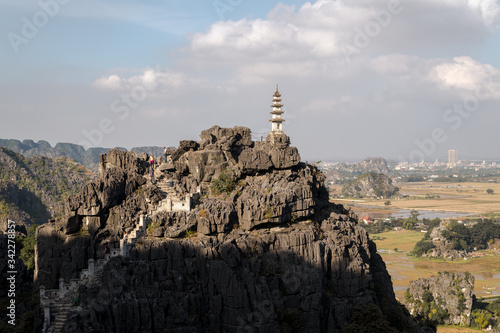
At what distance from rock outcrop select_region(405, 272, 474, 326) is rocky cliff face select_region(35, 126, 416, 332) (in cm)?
2764

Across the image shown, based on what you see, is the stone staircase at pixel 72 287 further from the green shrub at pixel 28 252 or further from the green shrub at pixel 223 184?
the green shrub at pixel 28 252

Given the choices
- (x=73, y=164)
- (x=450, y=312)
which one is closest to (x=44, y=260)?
(x=450, y=312)

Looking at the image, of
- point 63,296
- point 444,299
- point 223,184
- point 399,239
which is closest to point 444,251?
point 399,239

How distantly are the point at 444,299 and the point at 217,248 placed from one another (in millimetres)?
46399

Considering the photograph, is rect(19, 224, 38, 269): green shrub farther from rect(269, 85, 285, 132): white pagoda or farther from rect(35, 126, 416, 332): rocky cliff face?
rect(269, 85, 285, 132): white pagoda

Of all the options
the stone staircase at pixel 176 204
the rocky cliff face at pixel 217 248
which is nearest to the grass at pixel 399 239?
the rocky cliff face at pixel 217 248

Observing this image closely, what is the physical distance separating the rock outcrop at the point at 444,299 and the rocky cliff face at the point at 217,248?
27644 millimetres

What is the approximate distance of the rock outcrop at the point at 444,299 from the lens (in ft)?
240

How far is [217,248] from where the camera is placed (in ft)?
134

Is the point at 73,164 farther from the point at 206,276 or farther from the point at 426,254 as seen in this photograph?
the point at 206,276

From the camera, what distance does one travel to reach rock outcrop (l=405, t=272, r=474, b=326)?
73.2m

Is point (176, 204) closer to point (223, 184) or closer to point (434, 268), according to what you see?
point (223, 184)

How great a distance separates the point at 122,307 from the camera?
1423 inches

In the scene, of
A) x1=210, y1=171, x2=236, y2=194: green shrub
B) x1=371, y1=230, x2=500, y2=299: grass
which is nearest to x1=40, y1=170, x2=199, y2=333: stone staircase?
x1=210, y1=171, x2=236, y2=194: green shrub
